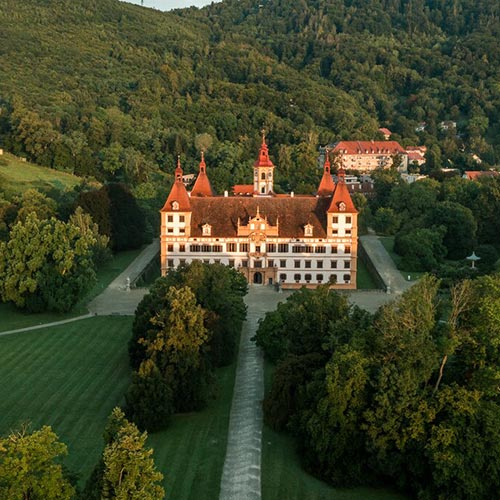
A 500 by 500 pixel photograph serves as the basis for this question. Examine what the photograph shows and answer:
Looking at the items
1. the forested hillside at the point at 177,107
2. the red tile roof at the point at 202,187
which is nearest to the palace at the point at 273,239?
the red tile roof at the point at 202,187

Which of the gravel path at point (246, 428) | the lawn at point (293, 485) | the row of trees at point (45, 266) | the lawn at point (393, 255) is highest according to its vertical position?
the row of trees at point (45, 266)

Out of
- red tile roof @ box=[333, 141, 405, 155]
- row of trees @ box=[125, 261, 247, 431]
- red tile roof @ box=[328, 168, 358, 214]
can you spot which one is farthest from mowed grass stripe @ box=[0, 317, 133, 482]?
red tile roof @ box=[333, 141, 405, 155]

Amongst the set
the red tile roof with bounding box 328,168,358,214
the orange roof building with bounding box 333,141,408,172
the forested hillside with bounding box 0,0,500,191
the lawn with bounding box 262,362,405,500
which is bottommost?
the lawn with bounding box 262,362,405,500

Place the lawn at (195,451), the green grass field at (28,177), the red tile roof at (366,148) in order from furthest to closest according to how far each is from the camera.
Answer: the red tile roof at (366,148), the green grass field at (28,177), the lawn at (195,451)

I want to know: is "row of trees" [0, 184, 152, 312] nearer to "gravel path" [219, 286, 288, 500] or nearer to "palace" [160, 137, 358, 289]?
"palace" [160, 137, 358, 289]

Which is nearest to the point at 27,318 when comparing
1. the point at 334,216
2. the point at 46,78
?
Answer: the point at 334,216

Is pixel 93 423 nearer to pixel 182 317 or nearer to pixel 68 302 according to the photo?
pixel 182 317

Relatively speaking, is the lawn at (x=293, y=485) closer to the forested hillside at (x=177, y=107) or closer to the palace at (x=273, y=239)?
the palace at (x=273, y=239)
